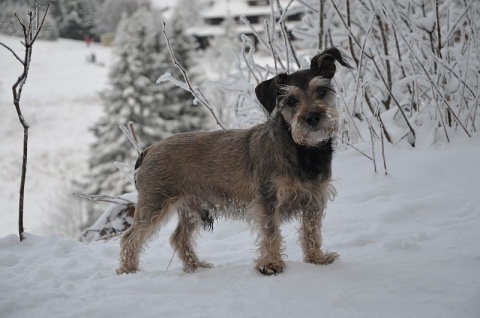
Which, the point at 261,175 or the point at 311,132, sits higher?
the point at 311,132

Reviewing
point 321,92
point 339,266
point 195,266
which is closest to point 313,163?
point 321,92

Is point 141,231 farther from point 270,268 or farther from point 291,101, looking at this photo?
point 291,101

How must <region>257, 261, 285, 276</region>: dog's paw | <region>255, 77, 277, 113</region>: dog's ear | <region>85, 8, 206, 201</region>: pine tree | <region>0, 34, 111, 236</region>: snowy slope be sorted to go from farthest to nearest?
<region>0, 34, 111, 236</region>: snowy slope, <region>85, 8, 206, 201</region>: pine tree, <region>255, 77, 277, 113</region>: dog's ear, <region>257, 261, 285, 276</region>: dog's paw

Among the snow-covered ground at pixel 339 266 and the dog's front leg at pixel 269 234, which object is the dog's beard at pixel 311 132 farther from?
the snow-covered ground at pixel 339 266

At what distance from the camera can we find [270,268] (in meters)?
3.24

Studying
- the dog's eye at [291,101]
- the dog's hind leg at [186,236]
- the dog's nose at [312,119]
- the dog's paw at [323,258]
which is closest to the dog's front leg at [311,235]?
the dog's paw at [323,258]

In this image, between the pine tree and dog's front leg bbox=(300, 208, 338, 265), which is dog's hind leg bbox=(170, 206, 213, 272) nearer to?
dog's front leg bbox=(300, 208, 338, 265)

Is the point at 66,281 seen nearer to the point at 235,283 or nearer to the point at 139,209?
the point at 139,209

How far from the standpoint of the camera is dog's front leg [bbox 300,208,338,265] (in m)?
3.53

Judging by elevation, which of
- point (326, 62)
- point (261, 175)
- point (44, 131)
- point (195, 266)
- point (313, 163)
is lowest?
point (44, 131)

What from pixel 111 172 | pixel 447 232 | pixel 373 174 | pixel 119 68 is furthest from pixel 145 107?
pixel 447 232

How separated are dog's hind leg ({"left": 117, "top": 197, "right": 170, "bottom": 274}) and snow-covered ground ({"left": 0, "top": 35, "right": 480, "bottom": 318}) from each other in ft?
0.59

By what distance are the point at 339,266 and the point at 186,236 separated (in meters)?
1.62

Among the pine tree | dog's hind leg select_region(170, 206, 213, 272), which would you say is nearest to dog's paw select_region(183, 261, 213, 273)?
dog's hind leg select_region(170, 206, 213, 272)
